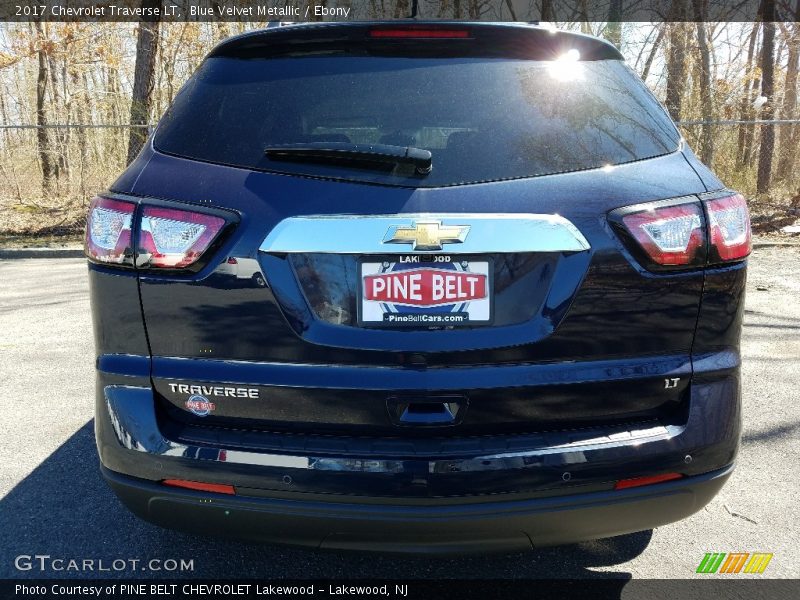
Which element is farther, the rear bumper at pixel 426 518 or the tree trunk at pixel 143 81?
the tree trunk at pixel 143 81

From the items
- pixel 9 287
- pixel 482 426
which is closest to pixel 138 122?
pixel 9 287

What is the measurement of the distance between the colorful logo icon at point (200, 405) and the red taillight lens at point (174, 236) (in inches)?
14.0

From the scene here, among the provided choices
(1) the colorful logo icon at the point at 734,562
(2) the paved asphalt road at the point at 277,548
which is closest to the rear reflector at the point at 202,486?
(2) the paved asphalt road at the point at 277,548

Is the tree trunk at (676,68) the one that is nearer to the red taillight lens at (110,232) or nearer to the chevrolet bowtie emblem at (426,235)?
the chevrolet bowtie emblem at (426,235)

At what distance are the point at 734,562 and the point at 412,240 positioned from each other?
70.7 inches

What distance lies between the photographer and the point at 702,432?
192 cm

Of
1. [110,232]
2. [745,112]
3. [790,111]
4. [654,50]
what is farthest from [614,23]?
[110,232]

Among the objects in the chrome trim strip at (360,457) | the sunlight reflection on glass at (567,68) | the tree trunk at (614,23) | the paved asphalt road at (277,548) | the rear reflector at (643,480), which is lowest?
the paved asphalt road at (277,548)

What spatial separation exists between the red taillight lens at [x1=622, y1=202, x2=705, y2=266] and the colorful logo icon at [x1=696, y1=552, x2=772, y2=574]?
4.17ft

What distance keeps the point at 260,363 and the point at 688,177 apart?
131cm

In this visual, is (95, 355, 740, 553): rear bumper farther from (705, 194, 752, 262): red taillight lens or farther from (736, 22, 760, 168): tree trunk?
(736, 22, 760, 168): tree trunk

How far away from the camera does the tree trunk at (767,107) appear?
11883 millimetres

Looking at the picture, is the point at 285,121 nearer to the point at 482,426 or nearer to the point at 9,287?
the point at 482,426

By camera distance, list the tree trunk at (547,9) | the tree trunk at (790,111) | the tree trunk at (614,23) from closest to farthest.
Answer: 1. the tree trunk at (790,111)
2. the tree trunk at (614,23)
3. the tree trunk at (547,9)
